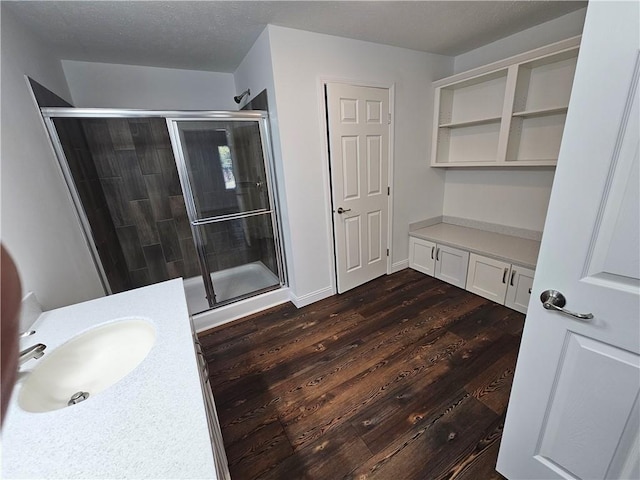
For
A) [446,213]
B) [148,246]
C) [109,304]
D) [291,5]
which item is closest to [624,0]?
[291,5]

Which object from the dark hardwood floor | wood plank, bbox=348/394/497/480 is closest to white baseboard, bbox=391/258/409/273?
the dark hardwood floor

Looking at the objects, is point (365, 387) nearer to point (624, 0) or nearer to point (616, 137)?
point (616, 137)

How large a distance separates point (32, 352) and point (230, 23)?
2152 mm

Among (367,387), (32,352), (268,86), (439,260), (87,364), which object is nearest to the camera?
(32,352)

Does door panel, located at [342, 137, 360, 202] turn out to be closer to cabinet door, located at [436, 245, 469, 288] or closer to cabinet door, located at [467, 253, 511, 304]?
cabinet door, located at [436, 245, 469, 288]

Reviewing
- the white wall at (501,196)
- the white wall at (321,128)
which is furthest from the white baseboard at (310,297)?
the white wall at (501,196)

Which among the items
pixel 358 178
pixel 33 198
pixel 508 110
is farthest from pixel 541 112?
pixel 33 198

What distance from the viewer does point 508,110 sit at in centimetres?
227

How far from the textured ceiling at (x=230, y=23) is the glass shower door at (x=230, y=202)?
60 centimetres

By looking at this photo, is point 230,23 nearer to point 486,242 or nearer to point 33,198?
point 33,198

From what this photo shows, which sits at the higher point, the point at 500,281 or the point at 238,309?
the point at 500,281

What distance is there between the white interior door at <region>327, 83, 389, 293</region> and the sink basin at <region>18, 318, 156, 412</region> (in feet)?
5.91

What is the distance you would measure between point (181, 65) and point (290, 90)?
137cm

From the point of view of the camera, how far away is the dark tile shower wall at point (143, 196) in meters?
2.62
